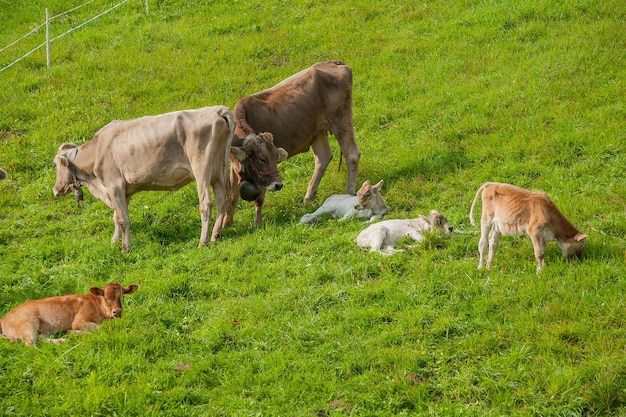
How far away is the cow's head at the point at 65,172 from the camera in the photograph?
50.1ft

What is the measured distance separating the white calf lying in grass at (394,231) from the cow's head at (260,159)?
241 cm

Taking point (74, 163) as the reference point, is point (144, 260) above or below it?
below

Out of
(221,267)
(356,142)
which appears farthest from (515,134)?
(221,267)

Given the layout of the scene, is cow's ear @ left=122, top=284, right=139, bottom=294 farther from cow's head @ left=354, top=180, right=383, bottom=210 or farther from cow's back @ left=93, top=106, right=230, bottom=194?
cow's head @ left=354, top=180, right=383, bottom=210

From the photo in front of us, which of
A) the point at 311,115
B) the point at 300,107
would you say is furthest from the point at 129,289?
the point at 311,115

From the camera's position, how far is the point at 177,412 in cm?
902

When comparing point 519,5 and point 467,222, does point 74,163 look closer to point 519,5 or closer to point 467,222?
point 467,222

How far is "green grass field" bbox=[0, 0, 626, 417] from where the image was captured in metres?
9.24

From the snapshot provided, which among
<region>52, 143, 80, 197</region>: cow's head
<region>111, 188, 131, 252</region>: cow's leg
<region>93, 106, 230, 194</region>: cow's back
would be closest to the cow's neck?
<region>52, 143, 80, 197</region>: cow's head

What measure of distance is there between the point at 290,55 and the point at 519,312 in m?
14.0

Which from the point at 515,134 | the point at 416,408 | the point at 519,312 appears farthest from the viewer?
the point at 515,134

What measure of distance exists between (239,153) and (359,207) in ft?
7.38

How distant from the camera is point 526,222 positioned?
11.1 metres

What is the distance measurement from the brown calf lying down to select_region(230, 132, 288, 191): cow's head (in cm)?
433
